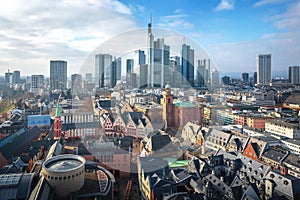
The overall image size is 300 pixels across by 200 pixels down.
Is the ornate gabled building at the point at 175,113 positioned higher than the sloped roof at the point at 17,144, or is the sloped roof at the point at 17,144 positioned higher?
the ornate gabled building at the point at 175,113

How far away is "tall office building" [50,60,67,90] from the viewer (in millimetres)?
35878

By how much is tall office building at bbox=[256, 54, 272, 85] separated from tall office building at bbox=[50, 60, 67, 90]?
3568 centimetres

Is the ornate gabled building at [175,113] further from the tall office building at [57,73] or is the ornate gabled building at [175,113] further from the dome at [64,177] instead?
the tall office building at [57,73]

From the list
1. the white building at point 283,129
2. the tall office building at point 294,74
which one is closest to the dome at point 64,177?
the white building at point 283,129

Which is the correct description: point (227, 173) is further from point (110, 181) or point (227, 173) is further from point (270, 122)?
point (270, 122)

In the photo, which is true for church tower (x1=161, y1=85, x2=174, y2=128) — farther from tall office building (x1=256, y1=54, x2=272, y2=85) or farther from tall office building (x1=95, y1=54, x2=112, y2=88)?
tall office building (x1=256, y1=54, x2=272, y2=85)

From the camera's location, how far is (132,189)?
22.7 ft

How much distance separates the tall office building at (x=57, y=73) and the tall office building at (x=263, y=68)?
35.7m

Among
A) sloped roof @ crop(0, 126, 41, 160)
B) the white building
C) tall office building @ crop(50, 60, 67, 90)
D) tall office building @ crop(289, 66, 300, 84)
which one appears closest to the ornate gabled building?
the white building

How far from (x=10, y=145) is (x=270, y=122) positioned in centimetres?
1262

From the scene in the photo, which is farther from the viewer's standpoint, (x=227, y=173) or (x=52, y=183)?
(x=227, y=173)

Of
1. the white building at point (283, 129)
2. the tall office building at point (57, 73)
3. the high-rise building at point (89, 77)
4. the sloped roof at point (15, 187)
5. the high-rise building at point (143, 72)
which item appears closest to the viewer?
the sloped roof at point (15, 187)

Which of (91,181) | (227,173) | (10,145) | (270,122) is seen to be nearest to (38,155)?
(10,145)

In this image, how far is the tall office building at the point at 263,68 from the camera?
47656 mm
